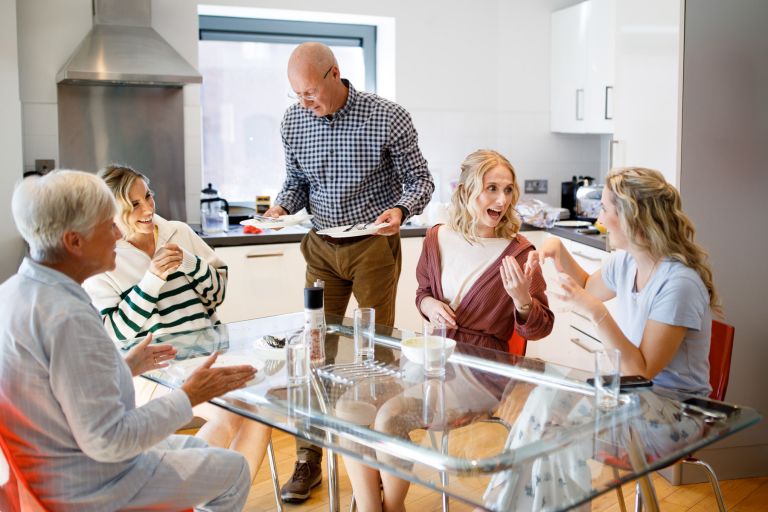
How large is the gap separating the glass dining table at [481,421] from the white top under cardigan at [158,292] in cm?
25

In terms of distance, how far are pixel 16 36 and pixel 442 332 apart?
2.55 m

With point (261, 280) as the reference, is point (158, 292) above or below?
above

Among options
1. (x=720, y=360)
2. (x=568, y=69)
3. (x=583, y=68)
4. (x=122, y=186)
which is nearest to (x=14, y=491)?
(x=122, y=186)

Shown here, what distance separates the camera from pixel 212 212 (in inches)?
170

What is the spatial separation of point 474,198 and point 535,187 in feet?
7.81

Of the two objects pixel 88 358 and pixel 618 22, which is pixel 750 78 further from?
pixel 88 358

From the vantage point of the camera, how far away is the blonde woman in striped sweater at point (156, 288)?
8.50ft

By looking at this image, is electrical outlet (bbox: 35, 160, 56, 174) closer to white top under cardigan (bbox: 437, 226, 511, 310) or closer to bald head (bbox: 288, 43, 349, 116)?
bald head (bbox: 288, 43, 349, 116)

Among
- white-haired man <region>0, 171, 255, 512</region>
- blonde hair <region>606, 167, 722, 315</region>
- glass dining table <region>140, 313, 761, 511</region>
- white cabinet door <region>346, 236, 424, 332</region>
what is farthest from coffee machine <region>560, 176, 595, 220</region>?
white-haired man <region>0, 171, 255, 512</region>

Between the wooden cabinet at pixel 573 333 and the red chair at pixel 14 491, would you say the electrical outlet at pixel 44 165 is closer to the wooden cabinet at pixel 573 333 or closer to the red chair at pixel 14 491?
the wooden cabinet at pixel 573 333

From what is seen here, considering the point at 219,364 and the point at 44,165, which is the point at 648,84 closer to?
the point at 219,364

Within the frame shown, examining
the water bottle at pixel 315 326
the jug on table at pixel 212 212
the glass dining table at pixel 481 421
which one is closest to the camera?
the glass dining table at pixel 481 421

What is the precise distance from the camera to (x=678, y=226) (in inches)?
91.6

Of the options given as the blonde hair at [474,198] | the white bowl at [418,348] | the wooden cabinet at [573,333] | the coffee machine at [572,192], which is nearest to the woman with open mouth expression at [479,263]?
the blonde hair at [474,198]
